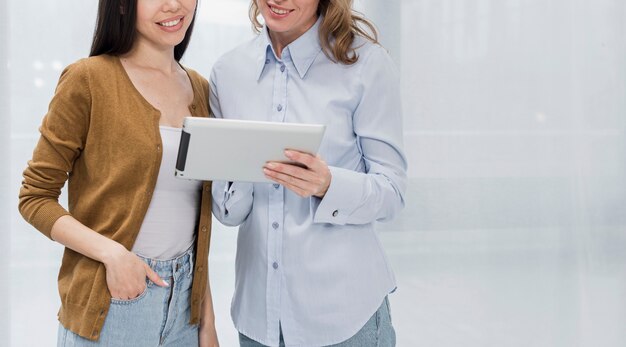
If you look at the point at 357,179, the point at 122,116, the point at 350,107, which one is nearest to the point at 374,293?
the point at 357,179

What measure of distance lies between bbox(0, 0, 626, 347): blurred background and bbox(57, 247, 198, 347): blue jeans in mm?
1576

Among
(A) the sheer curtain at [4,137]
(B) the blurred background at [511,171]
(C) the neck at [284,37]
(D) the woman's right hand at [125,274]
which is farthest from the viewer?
(B) the blurred background at [511,171]

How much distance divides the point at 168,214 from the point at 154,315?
7.1 inches

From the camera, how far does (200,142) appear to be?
1.02 m

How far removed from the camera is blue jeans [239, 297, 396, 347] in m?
1.24

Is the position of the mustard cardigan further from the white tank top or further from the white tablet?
the white tablet

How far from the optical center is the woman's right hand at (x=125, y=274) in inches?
43.8

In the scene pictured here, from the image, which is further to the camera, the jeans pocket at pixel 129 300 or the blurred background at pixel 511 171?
the blurred background at pixel 511 171

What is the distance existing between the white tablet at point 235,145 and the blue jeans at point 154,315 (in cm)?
22

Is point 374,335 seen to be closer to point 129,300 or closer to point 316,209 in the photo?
point 316,209

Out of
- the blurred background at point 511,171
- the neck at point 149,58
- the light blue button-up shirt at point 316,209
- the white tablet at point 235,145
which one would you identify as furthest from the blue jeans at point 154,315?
the blurred background at point 511,171

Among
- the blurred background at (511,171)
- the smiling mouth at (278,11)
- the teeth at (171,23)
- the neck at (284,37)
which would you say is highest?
the smiling mouth at (278,11)

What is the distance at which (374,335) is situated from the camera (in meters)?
1.26

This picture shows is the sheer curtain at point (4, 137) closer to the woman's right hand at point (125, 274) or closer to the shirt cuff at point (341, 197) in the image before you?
the woman's right hand at point (125, 274)
